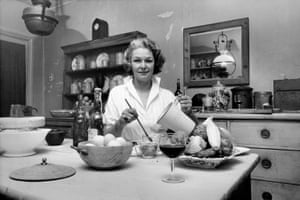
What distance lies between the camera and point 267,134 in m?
1.88

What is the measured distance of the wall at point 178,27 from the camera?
233 cm

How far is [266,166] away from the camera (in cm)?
188

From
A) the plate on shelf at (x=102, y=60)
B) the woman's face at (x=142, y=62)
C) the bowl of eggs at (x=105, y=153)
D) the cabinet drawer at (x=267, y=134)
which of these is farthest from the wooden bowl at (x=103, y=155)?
the plate on shelf at (x=102, y=60)

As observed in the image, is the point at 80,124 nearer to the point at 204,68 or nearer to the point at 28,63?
the point at 204,68

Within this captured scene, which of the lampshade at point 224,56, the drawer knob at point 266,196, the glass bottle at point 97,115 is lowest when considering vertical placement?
the drawer knob at point 266,196

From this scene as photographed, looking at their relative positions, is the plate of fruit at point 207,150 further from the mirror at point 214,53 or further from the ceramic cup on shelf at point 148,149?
the mirror at point 214,53

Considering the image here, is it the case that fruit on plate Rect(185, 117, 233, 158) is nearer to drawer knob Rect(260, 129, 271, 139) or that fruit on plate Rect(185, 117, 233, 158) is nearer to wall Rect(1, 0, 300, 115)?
drawer knob Rect(260, 129, 271, 139)

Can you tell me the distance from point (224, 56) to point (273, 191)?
1286 millimetres

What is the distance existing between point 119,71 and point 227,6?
1.44 m

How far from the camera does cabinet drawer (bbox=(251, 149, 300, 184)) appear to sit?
179 cm

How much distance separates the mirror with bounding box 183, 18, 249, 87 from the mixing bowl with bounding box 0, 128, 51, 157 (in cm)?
188

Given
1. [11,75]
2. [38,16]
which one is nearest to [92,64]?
[38,16]

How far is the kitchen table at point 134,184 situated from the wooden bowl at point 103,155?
26 millimetres

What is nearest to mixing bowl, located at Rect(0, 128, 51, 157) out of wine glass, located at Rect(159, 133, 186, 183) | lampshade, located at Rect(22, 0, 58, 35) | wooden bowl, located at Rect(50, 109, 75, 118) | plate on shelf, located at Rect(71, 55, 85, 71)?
wine glass, located at Rect(159, 133, 186, 183)
